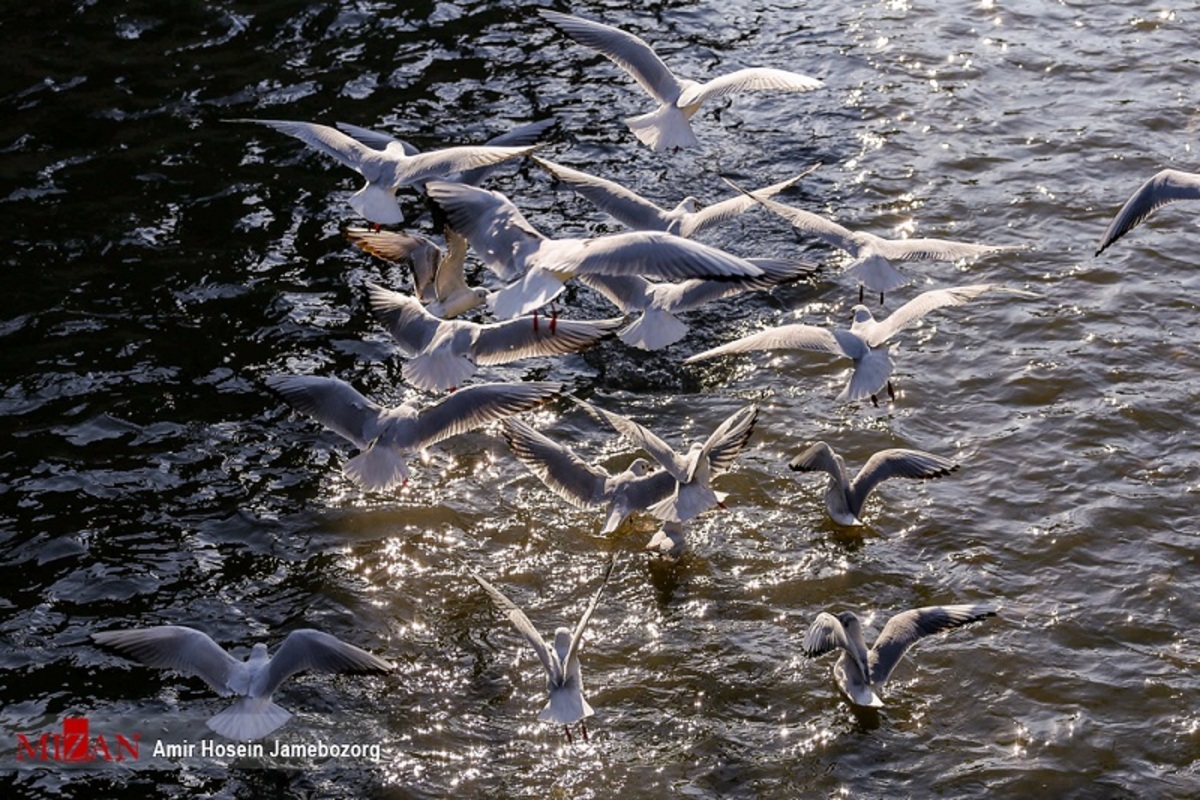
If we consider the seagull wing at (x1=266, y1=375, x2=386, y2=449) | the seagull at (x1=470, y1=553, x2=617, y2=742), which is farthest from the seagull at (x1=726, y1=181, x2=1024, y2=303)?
the seagull at (x1=470, y1=553, x2=617, y2=742)

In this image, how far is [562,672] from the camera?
21.0 ft

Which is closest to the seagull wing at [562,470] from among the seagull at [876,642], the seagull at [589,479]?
the seagull at [589,479]

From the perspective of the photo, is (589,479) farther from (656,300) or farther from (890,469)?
(890,469)

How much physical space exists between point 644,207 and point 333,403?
275 cm

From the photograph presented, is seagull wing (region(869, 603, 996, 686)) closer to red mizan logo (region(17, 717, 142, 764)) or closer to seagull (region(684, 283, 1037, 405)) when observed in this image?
seagull (region(684, 283, 1037, 405))

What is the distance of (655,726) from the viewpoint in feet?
21.9

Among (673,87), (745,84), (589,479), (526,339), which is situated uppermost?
(745,84)

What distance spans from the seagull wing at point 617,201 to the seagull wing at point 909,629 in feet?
11.9

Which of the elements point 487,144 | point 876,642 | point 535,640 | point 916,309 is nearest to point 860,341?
point 916,309

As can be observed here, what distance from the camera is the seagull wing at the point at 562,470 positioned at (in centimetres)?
793

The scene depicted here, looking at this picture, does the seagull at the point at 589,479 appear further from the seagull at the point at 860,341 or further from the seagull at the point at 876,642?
the seagull at the point at 876,642

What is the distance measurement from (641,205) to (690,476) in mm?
2713

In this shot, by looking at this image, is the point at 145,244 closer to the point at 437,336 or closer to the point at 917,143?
the point at 437,336

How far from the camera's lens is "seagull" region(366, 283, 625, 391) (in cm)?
809
